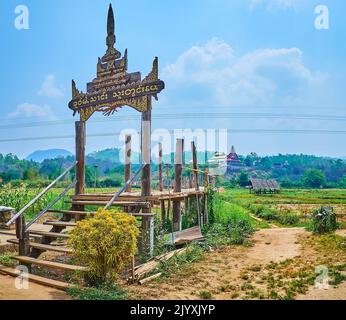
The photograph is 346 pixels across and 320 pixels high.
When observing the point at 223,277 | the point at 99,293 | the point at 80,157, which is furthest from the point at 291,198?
the point at 99,293

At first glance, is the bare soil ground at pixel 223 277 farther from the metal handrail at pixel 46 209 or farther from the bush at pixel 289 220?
the bush at pixel 289 220

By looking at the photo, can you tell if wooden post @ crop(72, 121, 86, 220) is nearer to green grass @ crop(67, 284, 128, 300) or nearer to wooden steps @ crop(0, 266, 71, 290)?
wooden steps @ crop(0, 266, 71, 290)

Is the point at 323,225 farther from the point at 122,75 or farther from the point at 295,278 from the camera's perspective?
the point at 122,75

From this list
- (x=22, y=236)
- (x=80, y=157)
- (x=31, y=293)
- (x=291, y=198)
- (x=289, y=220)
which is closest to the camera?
(x=31, y=293)

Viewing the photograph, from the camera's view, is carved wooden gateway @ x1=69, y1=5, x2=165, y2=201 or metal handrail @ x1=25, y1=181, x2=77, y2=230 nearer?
metal handrail @ x1=25, y1=181, x2=77, y2=230

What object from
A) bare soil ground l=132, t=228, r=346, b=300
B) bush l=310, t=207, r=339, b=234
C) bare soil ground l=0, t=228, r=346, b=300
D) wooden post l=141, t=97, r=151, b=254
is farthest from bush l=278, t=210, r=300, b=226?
wooden post l=141, t=97, r=151, b=254

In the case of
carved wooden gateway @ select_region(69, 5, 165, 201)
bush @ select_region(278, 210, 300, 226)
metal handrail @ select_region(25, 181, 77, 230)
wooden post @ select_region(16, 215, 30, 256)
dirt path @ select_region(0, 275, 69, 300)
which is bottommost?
bush @ select_region(278, 210, 300, 226)

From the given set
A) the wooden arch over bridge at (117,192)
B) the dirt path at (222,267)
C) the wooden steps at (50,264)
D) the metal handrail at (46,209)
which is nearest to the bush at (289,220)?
the dirt path at (222,267)

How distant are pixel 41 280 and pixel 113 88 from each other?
180 inches

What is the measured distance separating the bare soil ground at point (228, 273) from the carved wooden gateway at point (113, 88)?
12.0ft

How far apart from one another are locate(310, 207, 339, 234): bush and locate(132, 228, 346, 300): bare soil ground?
0.36 m

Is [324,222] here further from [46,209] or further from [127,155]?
[46,209]

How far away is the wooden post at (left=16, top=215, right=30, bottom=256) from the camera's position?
738cm

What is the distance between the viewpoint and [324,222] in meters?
10.4
